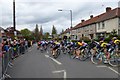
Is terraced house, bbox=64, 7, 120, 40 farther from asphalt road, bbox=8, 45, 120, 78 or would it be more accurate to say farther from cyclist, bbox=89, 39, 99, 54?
asphalt road, bbox=8, 45, 120, 78

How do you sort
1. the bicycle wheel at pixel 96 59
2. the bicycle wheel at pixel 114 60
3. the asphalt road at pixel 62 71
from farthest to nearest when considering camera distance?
the bicycle wheel at pixel 96 59
the bicycle wheel at pixel 114 60
the asphalt road at pixel 62 71

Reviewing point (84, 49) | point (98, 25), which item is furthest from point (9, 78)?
point (98, 25)

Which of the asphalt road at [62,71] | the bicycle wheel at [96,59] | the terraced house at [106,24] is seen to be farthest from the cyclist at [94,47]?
the terraced house at [106,24]

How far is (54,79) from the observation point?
9.38 metres

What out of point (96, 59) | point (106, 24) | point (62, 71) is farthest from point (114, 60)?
point (106, 24)

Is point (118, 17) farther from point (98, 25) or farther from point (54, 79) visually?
point (54, 79)

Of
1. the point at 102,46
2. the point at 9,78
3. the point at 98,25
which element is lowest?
the point at 9,78

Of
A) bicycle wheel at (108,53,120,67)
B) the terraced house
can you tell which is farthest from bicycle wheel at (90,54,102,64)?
the terraced house

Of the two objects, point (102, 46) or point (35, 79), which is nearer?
point (35, 79)

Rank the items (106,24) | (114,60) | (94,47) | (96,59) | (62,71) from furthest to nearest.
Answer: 1. (106,24)
2. (94,47)
3. (96,59)
4. (114,60)
5. (62,71)

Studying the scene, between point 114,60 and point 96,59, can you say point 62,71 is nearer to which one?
point 114,60

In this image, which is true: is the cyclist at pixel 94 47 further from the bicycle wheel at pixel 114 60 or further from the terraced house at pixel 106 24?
the terraced house at pixel 106 24

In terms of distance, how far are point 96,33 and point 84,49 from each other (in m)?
39.9

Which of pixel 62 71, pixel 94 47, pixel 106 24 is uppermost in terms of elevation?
pixel 106 24
